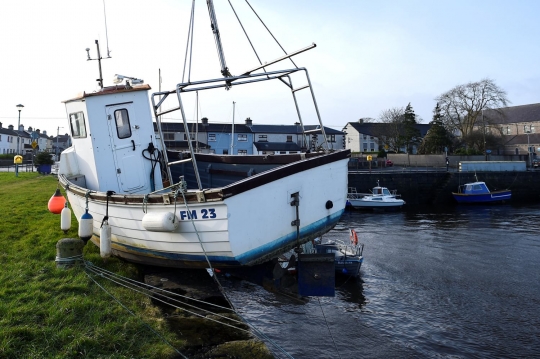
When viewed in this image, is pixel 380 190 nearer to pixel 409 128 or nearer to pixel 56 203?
pixel 56 203

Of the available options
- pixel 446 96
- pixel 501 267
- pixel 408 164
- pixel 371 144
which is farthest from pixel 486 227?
pixel 371 144

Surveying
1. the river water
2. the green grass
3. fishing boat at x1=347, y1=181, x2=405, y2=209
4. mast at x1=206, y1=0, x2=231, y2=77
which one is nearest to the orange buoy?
the green grass

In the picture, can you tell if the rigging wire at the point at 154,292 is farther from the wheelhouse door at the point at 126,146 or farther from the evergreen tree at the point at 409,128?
the evergreen tree at the point at 409,128

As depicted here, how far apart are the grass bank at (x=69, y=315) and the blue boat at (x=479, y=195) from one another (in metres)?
33.8

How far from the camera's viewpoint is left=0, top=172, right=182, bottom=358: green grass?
520 centimetres

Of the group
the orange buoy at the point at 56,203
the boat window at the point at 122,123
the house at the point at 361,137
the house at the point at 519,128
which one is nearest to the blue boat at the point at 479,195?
the boat window at the point at 122,123

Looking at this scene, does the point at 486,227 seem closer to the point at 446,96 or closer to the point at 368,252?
the point at 368,252

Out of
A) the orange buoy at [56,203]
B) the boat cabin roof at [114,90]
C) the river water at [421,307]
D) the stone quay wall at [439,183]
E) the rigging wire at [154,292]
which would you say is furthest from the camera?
the stone quay wall at [439,183]

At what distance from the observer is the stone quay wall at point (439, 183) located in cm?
3844

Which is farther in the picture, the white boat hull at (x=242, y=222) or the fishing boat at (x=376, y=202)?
the fishing boat at (x=376, y=202)

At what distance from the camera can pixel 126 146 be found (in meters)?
10.6

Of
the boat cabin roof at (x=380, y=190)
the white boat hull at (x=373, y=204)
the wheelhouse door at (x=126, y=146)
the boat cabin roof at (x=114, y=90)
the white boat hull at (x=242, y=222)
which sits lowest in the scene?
the white boat hull at (x=373, y=204)

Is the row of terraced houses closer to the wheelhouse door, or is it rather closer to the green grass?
the wheelhouse door

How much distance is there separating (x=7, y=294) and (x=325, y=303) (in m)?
7.36
